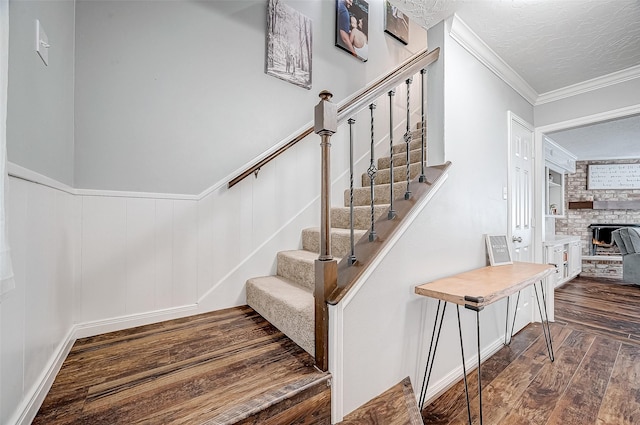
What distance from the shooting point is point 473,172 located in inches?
81.5

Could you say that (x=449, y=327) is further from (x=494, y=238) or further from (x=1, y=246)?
(x=1, y=246)

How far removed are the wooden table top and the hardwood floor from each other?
71 centimetres

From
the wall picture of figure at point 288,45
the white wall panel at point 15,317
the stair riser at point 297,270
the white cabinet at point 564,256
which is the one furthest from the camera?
the white cabinet at point 564,256

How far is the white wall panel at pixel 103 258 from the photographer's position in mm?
1675

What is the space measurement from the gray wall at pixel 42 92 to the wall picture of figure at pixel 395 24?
3.09 m

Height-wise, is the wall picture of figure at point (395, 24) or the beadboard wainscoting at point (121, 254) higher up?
the wall picture of figure at point (395, 24)

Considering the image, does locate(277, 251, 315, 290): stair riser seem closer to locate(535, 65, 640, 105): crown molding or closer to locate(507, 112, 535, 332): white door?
locate(507, 112, 535, 332): white door

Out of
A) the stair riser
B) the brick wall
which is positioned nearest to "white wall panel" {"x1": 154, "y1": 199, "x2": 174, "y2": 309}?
the stair riser

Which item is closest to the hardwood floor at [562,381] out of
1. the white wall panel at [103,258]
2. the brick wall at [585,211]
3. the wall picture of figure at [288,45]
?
the white wall panel at [103,258]

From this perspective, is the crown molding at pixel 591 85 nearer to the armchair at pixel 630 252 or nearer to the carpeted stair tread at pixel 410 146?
the carpeted stair tread at pixel 410 146

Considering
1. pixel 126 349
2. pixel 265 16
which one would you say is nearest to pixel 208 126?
pixel 265 16

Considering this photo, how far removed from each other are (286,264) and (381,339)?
39.4 inches

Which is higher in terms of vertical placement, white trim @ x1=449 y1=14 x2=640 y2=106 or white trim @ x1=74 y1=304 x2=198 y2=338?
white trim @ x1=449 y1=14 x2=640 y2=106

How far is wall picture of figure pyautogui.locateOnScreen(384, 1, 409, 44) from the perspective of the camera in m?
3.39
